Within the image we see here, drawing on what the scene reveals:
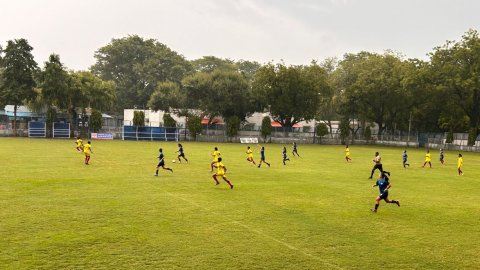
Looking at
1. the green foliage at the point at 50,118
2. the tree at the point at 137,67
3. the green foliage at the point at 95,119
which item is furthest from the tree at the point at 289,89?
the tree at the point at 137,67

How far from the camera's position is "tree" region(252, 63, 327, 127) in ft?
234

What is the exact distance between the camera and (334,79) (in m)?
79.9

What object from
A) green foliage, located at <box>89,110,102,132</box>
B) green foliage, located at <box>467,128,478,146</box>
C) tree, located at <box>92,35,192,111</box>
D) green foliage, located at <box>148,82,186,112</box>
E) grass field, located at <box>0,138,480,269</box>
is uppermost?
tree, located at <box>92,35,192,111</box>

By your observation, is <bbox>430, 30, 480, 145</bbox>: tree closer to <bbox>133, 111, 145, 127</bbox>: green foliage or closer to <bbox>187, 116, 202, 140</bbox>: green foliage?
<bbox>187, 116, 202, 140</bbox>: green foliage

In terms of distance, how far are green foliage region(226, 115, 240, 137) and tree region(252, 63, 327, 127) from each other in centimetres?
540

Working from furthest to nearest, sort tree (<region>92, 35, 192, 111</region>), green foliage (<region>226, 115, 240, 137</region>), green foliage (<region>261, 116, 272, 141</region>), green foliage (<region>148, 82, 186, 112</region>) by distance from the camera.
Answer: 1. tree (<region>92, 35, 192, 111</region>)
2. green foliage (<region>261, 116, 272, 141</region>)
3. green foliage (<region>148, 82, 186, 112</region>)
4. green foliage (<region>226, 115, 240, 137</region>)

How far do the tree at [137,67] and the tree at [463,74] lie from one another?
58619 mm

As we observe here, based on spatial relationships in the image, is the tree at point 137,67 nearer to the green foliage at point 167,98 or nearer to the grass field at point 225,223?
the green foliage at point 167,98

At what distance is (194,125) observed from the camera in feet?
226

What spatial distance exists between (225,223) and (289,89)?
5892cm

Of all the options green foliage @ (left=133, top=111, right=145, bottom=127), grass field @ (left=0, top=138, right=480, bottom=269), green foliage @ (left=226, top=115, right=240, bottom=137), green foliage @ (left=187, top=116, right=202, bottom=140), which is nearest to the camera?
grass field @ (left=0, top=138, right=480, bottom=269)

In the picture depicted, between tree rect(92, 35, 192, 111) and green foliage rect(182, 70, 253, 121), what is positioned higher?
tree rect(92, 35, 192, 111)

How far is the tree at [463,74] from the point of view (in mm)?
59531

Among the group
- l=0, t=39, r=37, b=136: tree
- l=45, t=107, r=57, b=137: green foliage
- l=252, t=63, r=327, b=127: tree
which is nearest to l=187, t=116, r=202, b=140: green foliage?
l=252, t=63, r=327, b=127: tree
